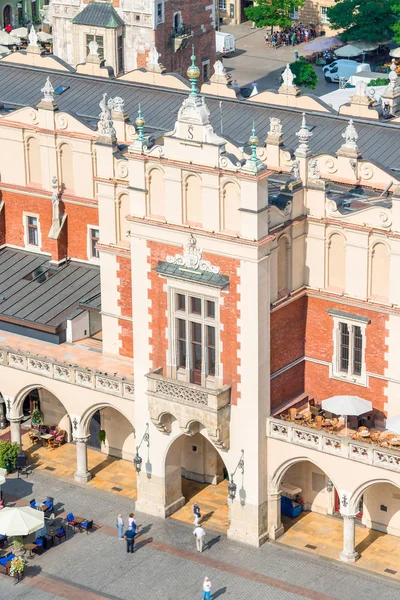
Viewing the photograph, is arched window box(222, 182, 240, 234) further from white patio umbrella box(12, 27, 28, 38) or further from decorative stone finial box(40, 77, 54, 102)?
white patio umbrella box(12, 27, 28, 38)

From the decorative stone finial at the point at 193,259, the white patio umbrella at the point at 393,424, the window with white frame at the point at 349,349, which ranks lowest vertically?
the white patio umbrella at the point at 393,424

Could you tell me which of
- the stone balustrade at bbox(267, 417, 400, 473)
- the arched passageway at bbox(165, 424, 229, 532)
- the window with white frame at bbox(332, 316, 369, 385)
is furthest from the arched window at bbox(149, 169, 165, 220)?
the stone balustrade at bbox(267, 417, 400, 473)

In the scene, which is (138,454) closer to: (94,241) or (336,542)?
(336,542)

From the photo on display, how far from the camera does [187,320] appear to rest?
87.5 meters

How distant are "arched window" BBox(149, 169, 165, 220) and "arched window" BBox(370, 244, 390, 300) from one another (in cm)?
1052

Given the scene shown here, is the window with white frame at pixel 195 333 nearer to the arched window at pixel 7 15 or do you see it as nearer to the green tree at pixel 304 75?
the green tree at pixel 304 75

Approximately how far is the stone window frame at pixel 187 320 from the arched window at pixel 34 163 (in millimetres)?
17062

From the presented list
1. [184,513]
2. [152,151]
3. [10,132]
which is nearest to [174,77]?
[10,132]

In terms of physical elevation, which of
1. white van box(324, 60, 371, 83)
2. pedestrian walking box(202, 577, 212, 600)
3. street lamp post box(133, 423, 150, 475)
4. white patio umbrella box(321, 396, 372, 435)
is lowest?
white van box(324, 60, 371, 83)

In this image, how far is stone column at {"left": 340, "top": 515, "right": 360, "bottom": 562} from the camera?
86625 millimetres

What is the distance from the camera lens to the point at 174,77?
4232 inches

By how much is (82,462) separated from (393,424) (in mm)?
18370

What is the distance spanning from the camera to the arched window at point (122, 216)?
93.1 metres

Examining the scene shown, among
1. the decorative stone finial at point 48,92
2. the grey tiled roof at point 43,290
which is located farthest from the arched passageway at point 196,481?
the decorative stone finial at point 48,92
